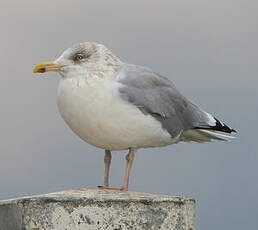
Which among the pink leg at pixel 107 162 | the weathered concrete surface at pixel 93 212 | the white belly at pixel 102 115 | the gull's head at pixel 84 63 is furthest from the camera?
the pink leg at pixel 107 162

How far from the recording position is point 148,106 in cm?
600

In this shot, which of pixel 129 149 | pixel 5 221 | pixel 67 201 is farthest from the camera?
pixel 129 149

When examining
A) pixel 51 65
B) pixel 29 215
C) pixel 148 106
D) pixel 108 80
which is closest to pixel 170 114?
pixel 148 106

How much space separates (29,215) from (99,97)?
132 cm

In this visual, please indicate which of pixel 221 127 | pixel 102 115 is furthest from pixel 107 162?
pixel 221 127

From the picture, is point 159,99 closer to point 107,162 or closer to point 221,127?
point 107,162

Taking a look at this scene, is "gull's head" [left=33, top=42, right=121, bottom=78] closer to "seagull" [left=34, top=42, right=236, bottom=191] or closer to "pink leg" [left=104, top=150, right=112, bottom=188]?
"seagull" [left=34, top=42, right=236, bottom=191]

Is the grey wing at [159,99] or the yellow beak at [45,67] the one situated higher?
the yellow beak at [45,67]

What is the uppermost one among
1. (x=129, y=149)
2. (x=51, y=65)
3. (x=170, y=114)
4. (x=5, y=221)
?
(x=51, y=65)

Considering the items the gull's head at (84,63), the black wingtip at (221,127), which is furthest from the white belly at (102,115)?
the black wingtip at (221,127)

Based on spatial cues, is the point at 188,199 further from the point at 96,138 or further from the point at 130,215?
the point at 96,138

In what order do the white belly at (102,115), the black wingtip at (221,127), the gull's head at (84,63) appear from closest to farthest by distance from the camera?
1. the white belly at (102,115)
2. the gull's head at (84,63)
3. the black wingtip at (221,127)

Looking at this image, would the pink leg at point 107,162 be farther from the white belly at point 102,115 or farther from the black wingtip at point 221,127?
the black wingtip at point 221,127

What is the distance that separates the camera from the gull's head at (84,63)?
19.3 feet
